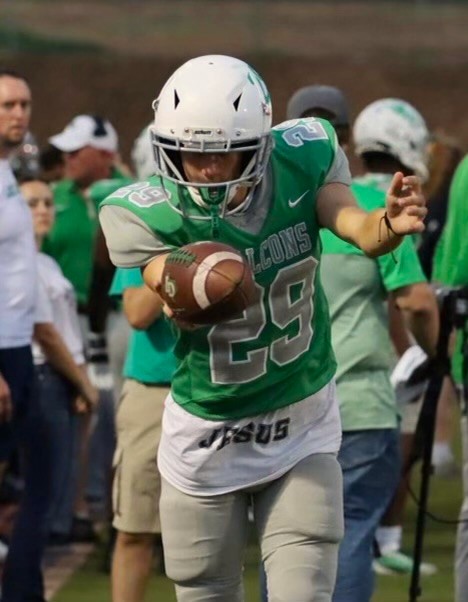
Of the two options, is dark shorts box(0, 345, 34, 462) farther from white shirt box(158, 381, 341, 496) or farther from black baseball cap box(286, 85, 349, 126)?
white shirt box(158, 381, 341, 496)

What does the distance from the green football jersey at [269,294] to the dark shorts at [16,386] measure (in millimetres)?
1849

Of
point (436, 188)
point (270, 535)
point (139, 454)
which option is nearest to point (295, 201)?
point (270, 535)

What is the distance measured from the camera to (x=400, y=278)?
5.98m

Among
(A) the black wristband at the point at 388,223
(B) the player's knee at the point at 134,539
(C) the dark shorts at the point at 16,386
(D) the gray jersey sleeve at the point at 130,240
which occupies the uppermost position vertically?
(A) the black wristband at the point at 388,223

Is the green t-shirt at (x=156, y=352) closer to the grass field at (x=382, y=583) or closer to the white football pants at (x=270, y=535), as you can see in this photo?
the grass field at (x=382, y=583)

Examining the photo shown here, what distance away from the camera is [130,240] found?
5023mm

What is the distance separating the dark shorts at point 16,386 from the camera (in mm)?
6961

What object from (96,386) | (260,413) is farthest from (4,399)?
(96,386)

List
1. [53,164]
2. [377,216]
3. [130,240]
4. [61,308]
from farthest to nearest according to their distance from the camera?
[53,164] < [61,308] < [130,240] < [377,216]

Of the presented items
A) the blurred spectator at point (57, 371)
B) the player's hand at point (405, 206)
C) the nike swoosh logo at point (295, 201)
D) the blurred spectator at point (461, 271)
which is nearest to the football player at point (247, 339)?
the nike swoosh logo at point (295, 201)

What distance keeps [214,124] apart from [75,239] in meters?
5.27

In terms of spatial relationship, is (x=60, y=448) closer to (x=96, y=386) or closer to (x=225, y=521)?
(x=96, y=386)

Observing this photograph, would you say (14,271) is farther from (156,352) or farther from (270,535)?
(270,535)

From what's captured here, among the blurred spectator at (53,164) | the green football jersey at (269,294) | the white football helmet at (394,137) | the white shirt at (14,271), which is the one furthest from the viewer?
the blurred spectator at (53,164)
